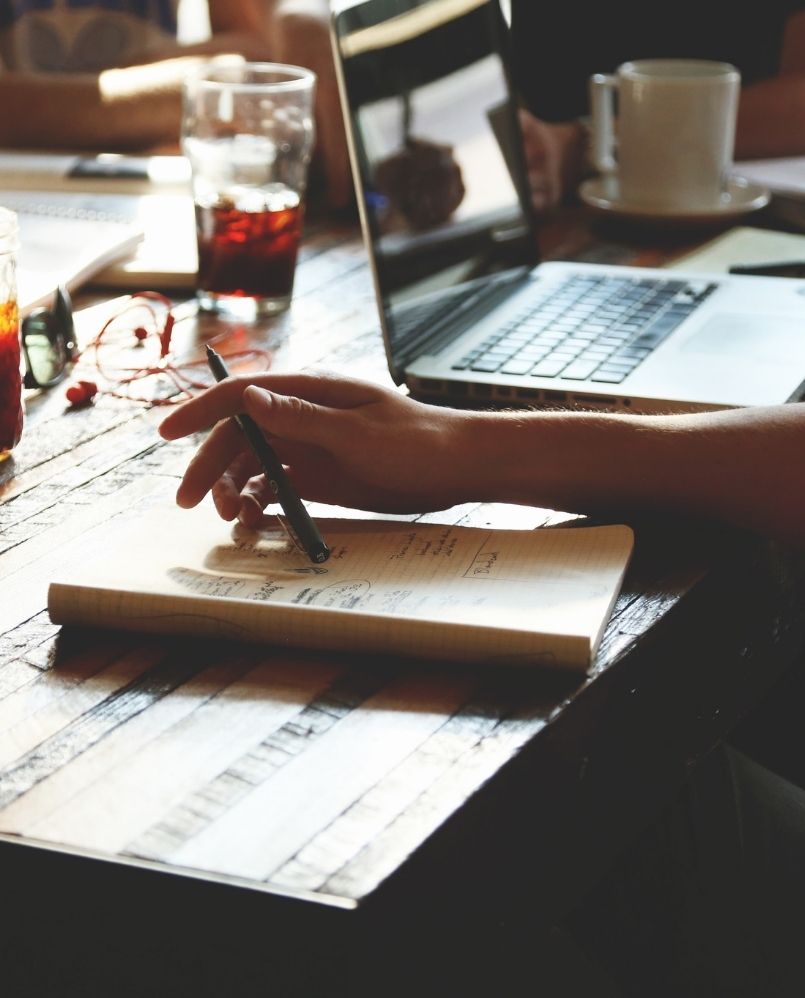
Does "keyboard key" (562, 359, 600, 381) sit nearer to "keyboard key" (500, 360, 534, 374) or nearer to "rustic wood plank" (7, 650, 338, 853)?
"keyboard key" (500, 360, 534, 374)

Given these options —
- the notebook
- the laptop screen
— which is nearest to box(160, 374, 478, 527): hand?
the laptop screen

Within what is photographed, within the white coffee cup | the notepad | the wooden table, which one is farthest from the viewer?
the white coffee cup

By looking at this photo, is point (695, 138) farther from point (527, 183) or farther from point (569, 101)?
point (569, 101)

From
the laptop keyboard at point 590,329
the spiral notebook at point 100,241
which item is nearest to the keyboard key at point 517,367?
the laptop keyboard at point 590,329

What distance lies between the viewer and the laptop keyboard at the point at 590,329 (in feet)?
3.49

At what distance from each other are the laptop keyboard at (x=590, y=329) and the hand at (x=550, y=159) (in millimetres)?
367

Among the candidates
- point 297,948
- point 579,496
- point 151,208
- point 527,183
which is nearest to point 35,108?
point 151,208

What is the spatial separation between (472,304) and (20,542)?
0.57m

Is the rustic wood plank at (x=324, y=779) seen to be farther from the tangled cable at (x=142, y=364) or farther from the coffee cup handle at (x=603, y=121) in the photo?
the coffee cup handle at (x=603, y=121)

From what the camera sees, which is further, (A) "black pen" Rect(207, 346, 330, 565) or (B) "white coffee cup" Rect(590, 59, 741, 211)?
(B) "white coffee cup" Rect(590, 59, 741, 211)

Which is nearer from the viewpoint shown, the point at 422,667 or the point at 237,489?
the point at 422,667

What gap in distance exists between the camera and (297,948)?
1.67ft

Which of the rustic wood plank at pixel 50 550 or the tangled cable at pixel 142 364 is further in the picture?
the tangled cable at pixel 142 364

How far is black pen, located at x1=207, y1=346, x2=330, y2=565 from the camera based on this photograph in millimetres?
736
